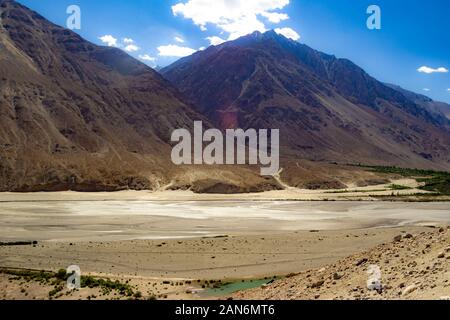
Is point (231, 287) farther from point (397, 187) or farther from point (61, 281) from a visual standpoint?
point (397, 187)

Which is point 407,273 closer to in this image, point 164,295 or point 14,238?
point 164,295

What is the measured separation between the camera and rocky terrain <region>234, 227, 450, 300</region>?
15680mm

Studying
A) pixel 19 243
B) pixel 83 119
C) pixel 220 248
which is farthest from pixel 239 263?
pixel 83 119

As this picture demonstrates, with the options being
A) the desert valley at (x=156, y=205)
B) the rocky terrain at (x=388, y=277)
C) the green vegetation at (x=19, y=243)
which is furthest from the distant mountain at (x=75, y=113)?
the rocky terrain at (x=388, y=277)

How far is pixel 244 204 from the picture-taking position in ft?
274

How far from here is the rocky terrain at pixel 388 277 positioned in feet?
51.4

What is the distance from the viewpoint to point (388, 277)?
58.2 feet

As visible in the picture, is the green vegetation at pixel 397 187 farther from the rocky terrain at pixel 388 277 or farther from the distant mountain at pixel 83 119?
the rocky terrain at pixel 388 277

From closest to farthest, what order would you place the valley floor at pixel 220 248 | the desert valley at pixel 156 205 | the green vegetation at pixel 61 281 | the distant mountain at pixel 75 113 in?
the valley floor at pixel 220 248
the desert valley at pixel 156 205
the green vegetation at pixel 61 281
the distant mountain at pixel 75 113

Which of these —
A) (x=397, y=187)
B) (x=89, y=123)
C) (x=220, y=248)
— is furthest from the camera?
(x=89, y=123)

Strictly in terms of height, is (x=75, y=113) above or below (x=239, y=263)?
above

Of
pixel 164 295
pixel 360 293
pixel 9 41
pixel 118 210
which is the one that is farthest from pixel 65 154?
pixel 360 293

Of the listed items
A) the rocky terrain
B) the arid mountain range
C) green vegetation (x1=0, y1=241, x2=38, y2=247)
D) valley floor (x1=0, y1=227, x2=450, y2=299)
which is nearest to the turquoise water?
valley floor (x1=0, y1=227, x2=450, y2=299)
